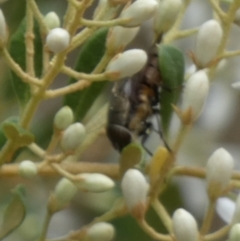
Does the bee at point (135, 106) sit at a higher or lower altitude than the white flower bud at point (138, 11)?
lower

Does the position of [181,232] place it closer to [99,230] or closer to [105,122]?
[99,230]

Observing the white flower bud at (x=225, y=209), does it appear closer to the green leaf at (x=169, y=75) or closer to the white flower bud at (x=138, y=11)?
the green leaf at (x=169, y=75)

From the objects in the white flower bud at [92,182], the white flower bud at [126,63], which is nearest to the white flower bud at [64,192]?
the white flower bud at [92,182]

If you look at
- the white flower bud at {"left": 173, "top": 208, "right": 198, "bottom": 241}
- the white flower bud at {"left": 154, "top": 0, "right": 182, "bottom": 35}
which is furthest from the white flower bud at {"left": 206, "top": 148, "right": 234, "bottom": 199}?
the white flower bud at {"left": 154, "top": 0, "right": 182, "bottom": 35}

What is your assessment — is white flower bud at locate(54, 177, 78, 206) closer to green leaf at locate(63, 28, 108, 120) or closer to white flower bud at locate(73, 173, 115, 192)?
white flower bud at locate(73, 173, 115, 192)

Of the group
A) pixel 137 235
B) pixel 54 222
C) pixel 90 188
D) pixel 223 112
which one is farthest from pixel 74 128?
pixel 223 112
